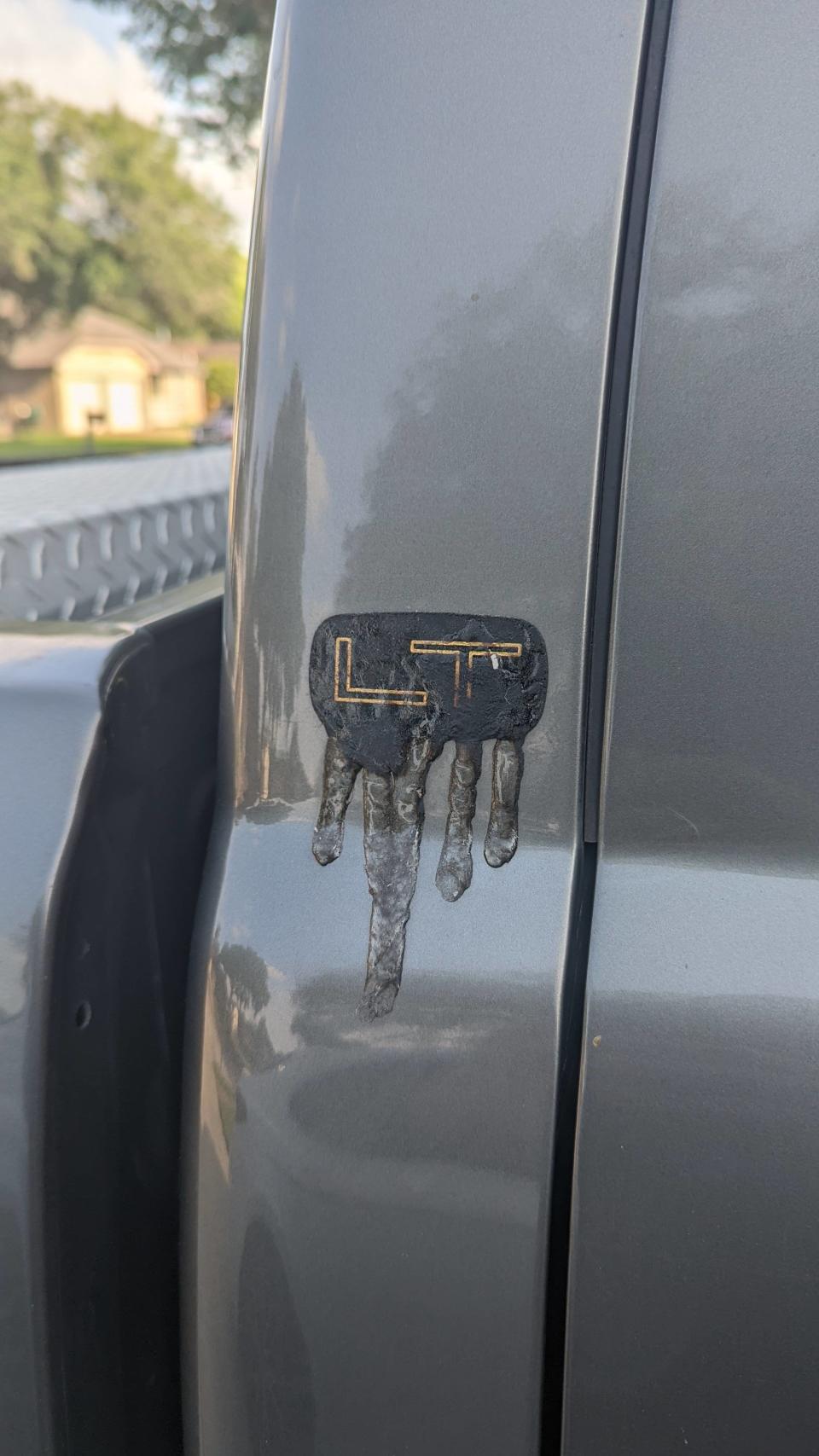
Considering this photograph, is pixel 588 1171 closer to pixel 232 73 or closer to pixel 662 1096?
pixel 662 1096

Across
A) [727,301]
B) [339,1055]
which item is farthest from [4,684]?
[727,301]

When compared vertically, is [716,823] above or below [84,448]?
below

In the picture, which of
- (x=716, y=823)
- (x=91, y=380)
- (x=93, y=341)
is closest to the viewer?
(x=716, y=823)

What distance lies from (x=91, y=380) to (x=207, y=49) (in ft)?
146

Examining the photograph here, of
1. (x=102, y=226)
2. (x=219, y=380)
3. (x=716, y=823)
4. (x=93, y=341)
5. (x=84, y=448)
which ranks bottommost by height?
(x=716, y=823)

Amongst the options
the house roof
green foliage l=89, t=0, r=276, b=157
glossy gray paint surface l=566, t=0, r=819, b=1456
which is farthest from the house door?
glossy gray paint surface l=566, t=0, r=819, b=1456

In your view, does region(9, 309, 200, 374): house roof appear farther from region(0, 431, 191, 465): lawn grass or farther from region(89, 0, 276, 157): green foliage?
region(89, 0, 276, 157): green foliage

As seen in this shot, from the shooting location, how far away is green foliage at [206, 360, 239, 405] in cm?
6456

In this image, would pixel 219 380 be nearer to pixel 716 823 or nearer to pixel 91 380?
pixel 91 380

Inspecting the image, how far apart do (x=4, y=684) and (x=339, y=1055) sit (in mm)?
467

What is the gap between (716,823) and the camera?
962mm

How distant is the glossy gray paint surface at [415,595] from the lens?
0.96 metres

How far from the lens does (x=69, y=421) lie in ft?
176

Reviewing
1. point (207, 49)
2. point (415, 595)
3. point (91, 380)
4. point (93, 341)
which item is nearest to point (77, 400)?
point (91, 380)
